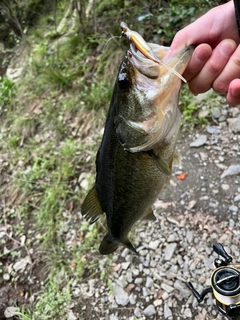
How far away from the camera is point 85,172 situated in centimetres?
411

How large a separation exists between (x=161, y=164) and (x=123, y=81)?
415mm

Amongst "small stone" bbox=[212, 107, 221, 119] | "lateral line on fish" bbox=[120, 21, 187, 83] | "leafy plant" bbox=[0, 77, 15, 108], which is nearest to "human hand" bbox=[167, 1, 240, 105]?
"lateral line on fish" bbox=[120, 21, 187, 83]

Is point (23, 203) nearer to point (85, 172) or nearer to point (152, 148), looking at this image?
point (85, 172)

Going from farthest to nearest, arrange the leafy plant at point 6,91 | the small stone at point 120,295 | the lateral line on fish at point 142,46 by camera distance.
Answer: the leafy plant at point 6,91
the small stone at point 120,295
the lateral line on fish at point 142,46

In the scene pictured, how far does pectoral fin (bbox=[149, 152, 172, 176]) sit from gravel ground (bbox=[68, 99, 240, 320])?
150 cm

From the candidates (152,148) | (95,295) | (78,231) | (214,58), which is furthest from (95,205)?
(78,231)

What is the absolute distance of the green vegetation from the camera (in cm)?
348

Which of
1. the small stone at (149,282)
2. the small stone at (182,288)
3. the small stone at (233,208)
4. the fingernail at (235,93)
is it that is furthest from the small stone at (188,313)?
the fingernail at (235,93)

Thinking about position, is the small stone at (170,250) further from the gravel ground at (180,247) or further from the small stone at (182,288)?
the small stone at (182,288)

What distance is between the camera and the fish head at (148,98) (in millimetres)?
1517

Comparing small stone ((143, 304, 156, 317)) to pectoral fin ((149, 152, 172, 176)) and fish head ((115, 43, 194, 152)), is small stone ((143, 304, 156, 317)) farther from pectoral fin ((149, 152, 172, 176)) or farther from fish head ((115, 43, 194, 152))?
fish head ((115, 43, 194, 152))

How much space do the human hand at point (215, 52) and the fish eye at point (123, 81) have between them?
0.93ft

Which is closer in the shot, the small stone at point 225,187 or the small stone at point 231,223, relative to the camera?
the small stone at point 231,223

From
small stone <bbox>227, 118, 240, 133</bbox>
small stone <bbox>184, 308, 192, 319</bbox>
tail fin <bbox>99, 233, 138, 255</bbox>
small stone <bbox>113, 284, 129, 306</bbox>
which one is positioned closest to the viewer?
tail fin <bbox>99, 233, 138, 255</bbox>
